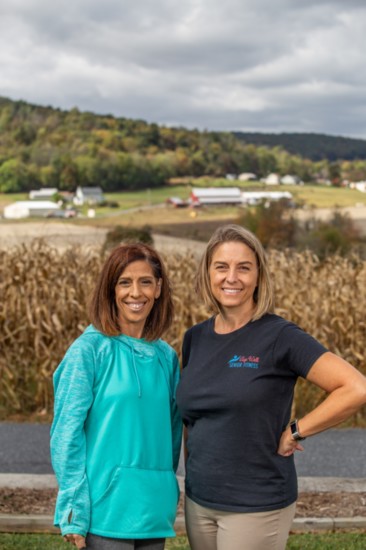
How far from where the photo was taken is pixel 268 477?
→ 2.69 m

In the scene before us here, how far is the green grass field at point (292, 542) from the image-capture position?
4637 millimetres

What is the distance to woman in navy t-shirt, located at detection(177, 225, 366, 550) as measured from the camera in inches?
103

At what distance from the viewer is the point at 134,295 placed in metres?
2.83

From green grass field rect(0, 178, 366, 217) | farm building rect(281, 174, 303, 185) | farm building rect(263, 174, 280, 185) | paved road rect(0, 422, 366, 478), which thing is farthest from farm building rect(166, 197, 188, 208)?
paved road rect(0, 422, 366, 478)

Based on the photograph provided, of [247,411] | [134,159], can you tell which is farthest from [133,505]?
[134,159]

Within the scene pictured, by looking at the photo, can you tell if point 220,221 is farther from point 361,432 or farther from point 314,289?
point 361,432

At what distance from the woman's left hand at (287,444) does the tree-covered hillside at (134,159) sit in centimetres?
3420

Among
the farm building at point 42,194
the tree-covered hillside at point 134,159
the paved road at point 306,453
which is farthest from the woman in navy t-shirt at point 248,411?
the tree-covered hillside at point 134,159

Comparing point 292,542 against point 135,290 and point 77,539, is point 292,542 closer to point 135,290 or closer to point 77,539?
point 77,539

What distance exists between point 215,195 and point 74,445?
31906 millimetres

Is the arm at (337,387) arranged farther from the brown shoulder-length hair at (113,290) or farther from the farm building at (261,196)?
the farm building at (261,196)

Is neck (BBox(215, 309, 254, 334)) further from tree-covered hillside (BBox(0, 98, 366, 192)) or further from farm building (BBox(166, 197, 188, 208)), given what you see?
tree-covered hillside (BBox(0, 98, 366, 192))

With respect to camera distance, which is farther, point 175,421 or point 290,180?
point 290,180

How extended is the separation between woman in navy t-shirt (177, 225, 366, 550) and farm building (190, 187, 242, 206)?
28.1 metres
